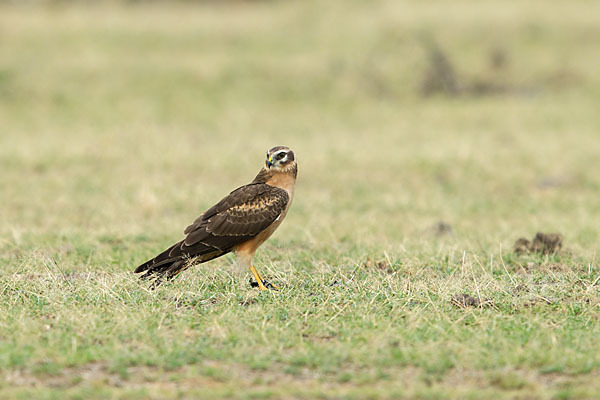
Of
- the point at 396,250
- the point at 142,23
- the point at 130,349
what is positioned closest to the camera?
the point at 130,349

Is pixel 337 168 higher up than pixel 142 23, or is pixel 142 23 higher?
pixel 142 23

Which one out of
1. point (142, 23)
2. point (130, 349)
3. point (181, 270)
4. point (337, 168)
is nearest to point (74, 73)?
point (142, 23)

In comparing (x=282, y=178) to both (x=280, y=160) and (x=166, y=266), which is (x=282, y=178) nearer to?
(x=280, y=160)

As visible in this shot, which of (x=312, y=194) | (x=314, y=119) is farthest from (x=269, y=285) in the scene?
(x=314, y=119)

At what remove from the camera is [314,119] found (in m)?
21.4

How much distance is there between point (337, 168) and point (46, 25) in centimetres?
1447

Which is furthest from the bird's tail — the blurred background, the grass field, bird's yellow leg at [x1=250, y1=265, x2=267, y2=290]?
the blurred background

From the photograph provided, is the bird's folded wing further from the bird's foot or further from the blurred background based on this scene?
the blurred background

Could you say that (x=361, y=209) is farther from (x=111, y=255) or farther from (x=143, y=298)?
(x=143, y=298)

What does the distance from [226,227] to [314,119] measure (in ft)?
45.7

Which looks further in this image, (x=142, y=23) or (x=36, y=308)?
(x=142, y=23)

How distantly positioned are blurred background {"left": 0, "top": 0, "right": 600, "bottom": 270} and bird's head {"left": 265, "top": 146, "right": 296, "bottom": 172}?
5.55 feet

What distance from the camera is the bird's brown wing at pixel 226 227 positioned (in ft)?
24.4

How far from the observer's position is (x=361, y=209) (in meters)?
13.2
